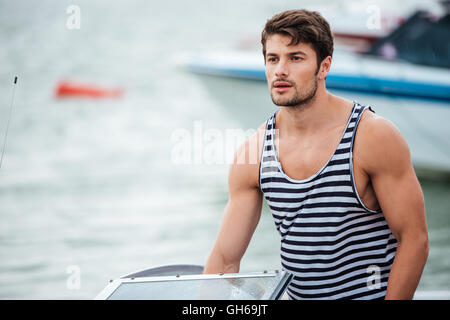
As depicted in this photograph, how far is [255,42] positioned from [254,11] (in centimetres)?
1556

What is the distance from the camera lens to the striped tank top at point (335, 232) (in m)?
1.82

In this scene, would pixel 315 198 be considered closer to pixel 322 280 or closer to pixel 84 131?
pixel 322 280

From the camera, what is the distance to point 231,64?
6809 millimetres

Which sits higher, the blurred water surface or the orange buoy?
the orange buoy

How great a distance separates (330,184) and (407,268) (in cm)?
32

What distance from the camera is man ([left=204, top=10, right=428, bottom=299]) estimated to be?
1759 mm

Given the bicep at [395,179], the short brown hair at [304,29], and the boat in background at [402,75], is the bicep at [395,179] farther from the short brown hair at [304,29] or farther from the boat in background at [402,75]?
the boat in background at [402,75]

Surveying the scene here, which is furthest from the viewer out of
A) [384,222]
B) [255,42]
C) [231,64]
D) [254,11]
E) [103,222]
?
Result: [254,11]

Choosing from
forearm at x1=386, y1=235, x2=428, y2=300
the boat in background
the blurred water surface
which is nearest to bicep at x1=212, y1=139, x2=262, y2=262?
forearm at x1=386, y1=235, x2=428, y2=300

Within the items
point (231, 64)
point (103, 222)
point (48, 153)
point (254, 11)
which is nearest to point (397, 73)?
point (231, 64)

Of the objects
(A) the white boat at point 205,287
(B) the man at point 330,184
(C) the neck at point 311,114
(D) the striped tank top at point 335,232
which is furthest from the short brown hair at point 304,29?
(A) the white boat at point 205,287

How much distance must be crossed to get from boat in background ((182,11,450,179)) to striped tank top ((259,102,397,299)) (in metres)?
4.67

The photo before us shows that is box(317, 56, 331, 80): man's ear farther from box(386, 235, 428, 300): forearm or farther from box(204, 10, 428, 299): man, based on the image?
box(386, 235, 428, 300): forearm
